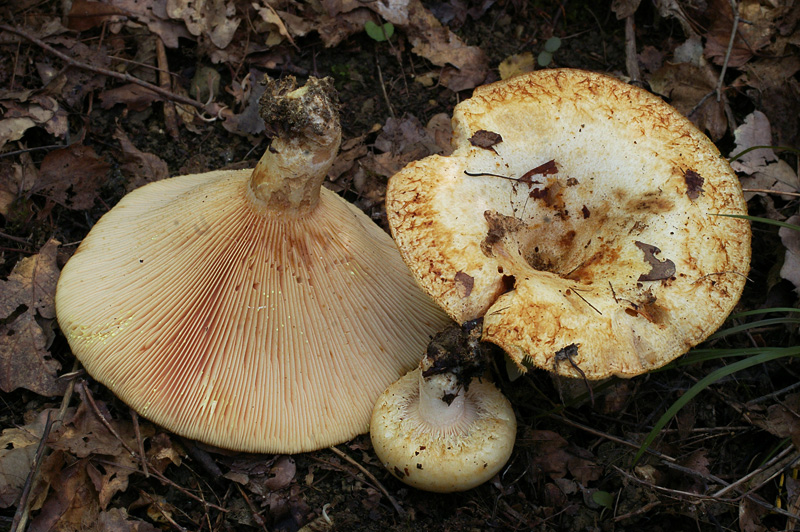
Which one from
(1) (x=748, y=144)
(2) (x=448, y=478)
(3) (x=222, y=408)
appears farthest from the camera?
(1) (x=748, y=144)

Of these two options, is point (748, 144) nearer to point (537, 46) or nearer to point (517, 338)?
point (537, 46)

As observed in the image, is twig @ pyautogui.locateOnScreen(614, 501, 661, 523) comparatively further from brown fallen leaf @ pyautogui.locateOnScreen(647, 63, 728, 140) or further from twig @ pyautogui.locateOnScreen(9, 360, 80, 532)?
twig @ pyautogui.locateOnScreen(9, 360, 80, 532)

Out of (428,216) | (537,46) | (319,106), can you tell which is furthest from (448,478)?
(537,46)

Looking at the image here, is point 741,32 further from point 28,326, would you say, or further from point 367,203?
point 28,326

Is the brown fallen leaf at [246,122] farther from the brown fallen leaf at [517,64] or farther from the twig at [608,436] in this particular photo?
the twig at [608,436]

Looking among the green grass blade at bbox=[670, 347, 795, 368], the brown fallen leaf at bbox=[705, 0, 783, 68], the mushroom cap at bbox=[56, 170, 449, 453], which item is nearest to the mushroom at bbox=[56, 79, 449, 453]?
the mushroom cap at bbox=[56, 170, 449, 453]

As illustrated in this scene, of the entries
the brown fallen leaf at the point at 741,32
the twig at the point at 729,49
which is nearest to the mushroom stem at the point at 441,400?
the twig at the point at 729,49
